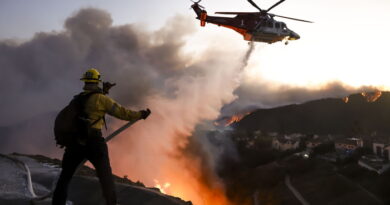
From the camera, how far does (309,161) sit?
3280 inches

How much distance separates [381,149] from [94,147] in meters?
89.4

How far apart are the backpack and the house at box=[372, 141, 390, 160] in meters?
82.4

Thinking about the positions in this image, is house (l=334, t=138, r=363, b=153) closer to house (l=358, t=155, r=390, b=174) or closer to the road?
house (l=358, t=155, r=390, b=174)

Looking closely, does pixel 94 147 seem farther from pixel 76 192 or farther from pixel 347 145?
pixel 347 145

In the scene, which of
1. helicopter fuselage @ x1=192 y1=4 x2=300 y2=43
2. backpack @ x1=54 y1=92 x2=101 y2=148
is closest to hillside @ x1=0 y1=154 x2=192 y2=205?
backpack @ x1=54 y1=92 x2=101 y2=148

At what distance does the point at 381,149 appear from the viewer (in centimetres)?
8144

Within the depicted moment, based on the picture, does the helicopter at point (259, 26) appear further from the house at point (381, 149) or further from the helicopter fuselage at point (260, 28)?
the house at point (381, 149)

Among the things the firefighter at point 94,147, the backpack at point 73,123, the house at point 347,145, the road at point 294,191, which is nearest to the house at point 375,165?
the road at point 294,191

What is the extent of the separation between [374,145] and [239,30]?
213 ft

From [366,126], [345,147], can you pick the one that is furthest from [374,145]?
[366,126]

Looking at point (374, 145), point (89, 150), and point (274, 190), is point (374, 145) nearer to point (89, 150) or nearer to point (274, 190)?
point (274, 190)

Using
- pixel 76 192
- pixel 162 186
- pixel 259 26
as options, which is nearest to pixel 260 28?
pixel 259 26

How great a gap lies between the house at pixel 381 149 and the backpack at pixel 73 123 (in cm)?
8236

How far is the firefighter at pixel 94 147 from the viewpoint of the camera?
18.5 ft
